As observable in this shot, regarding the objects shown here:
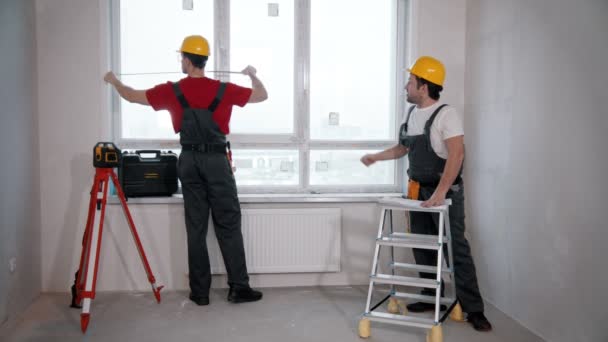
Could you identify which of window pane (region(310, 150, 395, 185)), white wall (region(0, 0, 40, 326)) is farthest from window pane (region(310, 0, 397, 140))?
white wall (region(0, 0, 40, 326))

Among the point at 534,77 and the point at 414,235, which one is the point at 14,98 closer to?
the point at 414,235

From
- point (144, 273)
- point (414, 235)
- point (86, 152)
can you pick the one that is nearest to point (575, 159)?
point (414, 235)

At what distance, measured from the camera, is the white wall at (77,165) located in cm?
341

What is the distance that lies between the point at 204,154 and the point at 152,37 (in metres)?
1.11

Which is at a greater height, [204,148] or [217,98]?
[217,98]

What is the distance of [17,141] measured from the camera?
3.05 metres

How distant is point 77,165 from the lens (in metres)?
3.45

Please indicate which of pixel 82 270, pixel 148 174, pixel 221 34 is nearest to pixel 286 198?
pixel 148 174

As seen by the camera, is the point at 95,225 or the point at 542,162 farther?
the point at 95,225

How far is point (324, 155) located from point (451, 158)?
1.35 meters

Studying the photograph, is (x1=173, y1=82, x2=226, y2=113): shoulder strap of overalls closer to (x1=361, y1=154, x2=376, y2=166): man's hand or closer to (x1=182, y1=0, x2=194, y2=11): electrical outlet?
(x1=182, y1=0, x2=194, y2=11): electrical outlet

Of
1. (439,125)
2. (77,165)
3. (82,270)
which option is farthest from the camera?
(77,165)

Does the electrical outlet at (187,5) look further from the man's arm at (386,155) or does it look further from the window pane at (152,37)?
the man's arm at (386,155)

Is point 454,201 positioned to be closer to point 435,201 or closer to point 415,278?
point 435,201
